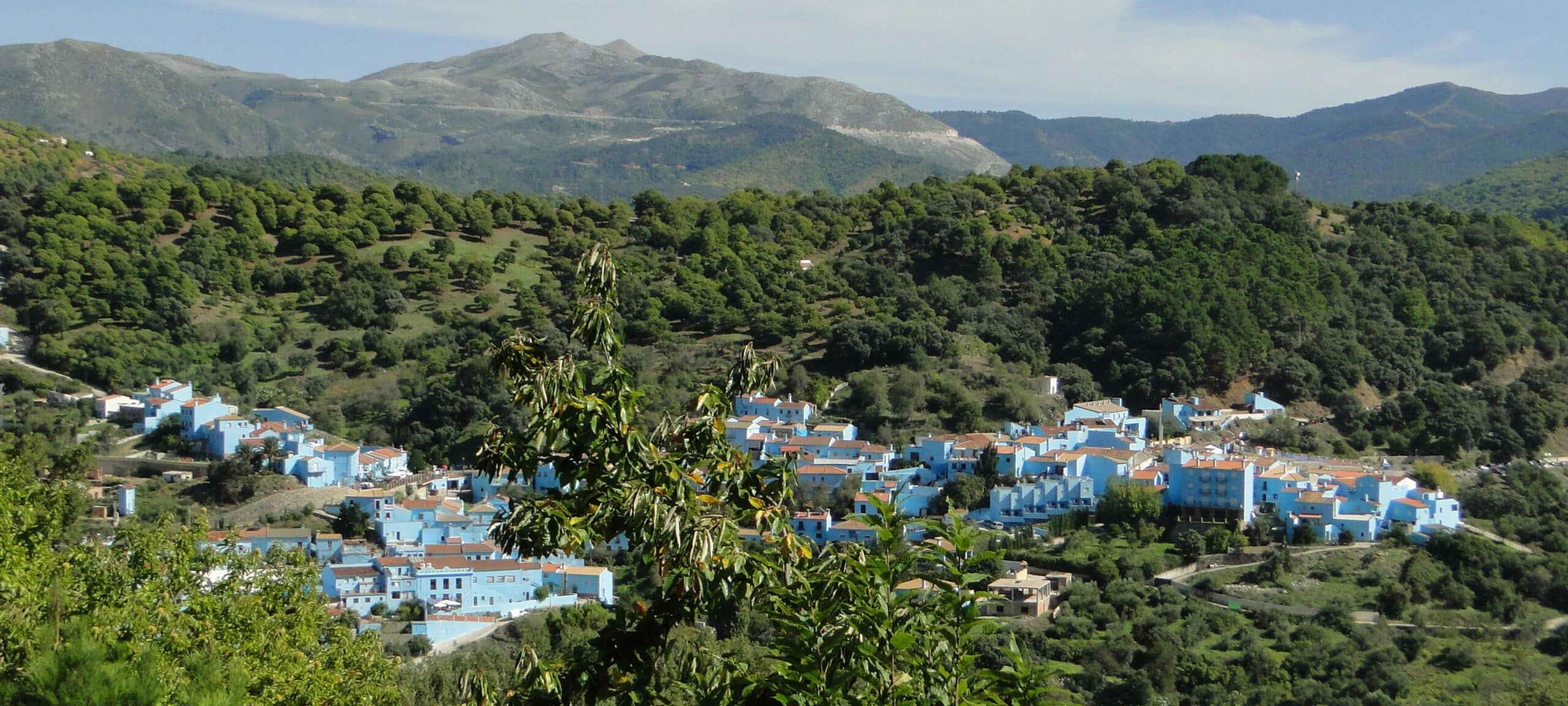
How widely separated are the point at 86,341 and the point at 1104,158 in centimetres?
9853

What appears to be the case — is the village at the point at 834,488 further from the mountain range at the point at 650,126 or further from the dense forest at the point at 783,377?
the mountain range at the point at 650,126

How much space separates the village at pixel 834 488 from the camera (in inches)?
728

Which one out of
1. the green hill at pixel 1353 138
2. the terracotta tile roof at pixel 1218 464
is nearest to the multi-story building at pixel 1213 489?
the terracotta tile roof at pixel 1218 464

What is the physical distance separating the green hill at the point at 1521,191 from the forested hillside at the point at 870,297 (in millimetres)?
19355

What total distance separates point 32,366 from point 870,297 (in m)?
15.9

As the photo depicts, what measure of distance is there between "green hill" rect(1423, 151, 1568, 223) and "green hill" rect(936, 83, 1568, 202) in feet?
47.2

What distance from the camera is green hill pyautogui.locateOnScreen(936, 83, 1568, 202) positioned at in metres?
87.1

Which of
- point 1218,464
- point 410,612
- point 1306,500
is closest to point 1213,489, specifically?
point 1218,464

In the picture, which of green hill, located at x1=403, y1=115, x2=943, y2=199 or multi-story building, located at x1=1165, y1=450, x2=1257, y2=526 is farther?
green hill, located at x1=403, y1=115, x2=943, y2=199

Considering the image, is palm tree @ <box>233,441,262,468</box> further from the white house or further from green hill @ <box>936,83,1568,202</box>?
green hill @ <box>936,83,1568,202</box>

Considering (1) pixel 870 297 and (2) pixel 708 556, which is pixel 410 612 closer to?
(2) pixel 708 556

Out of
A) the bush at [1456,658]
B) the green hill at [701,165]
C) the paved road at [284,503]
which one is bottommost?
the bush at [1456,658]

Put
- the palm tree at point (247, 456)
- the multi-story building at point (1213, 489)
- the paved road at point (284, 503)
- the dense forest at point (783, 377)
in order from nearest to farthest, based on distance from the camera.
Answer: the dense forest at point (783, 377) → the multi-story building at point (1213, 489) → the paved road at point (284, 503) → the palm tree at point (247, 456)

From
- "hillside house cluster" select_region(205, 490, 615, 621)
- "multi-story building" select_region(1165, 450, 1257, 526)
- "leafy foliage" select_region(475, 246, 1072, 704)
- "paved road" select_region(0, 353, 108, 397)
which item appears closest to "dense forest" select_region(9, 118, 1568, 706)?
"leafy foliage" select_region(475, 246, 1072, 704)
